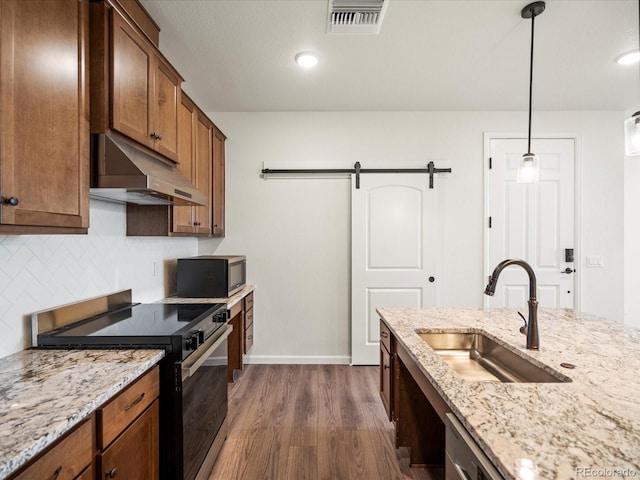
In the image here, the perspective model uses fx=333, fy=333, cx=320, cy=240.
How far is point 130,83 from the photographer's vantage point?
1.63 m

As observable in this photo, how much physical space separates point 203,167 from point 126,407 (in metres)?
2.10

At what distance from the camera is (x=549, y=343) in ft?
4.81

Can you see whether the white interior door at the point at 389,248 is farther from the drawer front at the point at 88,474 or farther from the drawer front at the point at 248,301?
the drawer front at the point at 88,474

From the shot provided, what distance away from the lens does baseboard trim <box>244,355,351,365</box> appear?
3.51 m

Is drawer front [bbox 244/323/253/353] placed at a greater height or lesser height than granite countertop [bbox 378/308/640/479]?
lesser

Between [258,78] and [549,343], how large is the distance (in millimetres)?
2700

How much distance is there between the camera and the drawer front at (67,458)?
2.72ft

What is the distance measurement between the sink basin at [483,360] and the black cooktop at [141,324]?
1.24 metres

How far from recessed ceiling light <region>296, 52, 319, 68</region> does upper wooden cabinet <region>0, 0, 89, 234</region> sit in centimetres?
135

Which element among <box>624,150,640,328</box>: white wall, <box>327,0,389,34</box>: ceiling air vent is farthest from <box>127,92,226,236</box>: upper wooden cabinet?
<box>624,150,640,328</box>: white wall

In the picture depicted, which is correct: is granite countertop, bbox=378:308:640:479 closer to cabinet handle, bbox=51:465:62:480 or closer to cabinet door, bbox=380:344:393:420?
cabinet door, bbox=380:344:393:420

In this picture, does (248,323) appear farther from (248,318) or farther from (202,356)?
(202,356)

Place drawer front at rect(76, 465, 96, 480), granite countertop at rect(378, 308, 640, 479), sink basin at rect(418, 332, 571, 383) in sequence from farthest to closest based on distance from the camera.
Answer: sink basin at rect(418, 332, 571, 383)
drawer front at rect(76, 465, 96, 480)
granite countertop at rect(378, 308, 640, 479)

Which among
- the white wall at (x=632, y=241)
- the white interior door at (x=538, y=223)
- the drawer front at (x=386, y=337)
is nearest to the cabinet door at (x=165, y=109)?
the drawer front at (x=386, y=337)
